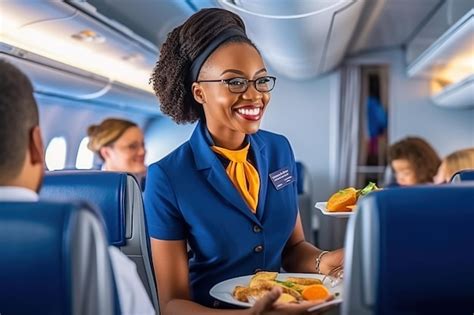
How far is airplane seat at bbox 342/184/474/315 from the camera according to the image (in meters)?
1.55

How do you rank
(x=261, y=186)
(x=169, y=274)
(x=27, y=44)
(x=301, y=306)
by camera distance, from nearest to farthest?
(x=301, y=306) < (x=169, y=274) < (x=261, y=186) < (x=27, y=44)

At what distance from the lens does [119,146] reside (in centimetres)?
570

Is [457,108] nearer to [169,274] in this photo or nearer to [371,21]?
[371,21]

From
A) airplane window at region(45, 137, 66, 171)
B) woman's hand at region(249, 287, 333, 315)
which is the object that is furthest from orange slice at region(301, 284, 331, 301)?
airplane window at region(45, 137, 66, 171)

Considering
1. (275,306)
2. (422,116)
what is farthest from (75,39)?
(422,116)

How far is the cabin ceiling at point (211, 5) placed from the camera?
5246 mm

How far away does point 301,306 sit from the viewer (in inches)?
66.7

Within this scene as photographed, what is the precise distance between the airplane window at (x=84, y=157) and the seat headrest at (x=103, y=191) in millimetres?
4713

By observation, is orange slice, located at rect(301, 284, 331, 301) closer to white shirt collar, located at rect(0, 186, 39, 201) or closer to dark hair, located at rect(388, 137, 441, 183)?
white shirt collar, located at rect(0, 186, 39, 201)

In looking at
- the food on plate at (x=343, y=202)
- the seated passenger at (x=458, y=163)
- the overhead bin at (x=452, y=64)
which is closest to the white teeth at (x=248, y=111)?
the food on plate at (x=343, y=202)

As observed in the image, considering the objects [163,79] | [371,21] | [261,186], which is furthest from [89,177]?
[371,21]

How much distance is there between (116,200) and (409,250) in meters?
1.23

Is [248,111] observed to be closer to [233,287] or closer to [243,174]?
[243,174]

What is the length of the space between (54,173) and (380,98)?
291 inches
